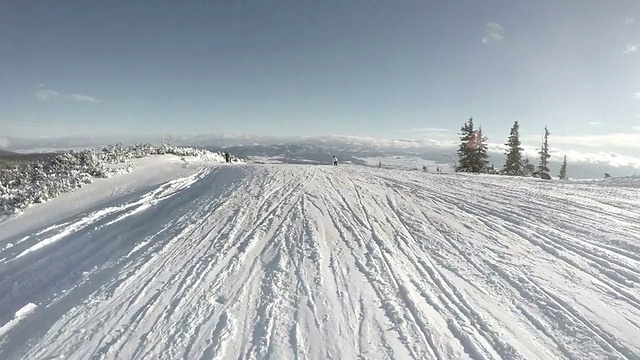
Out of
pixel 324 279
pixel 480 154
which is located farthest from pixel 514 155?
pixel 324 279

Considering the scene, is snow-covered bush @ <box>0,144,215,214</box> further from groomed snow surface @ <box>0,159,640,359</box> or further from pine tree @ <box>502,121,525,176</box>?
pine tree @ <box>502,121,525,176</box>

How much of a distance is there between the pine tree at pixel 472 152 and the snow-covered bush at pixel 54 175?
33528 mm

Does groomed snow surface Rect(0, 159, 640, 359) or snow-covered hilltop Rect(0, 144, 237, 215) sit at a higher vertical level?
snow-covered hilltop Rect(0, 144, 237, 215)

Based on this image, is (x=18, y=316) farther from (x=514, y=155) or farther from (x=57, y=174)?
(x=514, y=155)

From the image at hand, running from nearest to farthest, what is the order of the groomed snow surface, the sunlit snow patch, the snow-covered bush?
the groomed snow surface < the sunlit snow patch < the snow-covered bush

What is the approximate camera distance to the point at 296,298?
501 centimetres

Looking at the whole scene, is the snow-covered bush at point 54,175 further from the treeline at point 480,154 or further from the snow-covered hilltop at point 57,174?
the treeline at point 480,154

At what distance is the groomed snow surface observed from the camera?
13.5 feet

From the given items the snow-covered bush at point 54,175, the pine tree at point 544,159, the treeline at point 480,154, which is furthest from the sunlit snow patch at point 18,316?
the pine tree at point 544,159

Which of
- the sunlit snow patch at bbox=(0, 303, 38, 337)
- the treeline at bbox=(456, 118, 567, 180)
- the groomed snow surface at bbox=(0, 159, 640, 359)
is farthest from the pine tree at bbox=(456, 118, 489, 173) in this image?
the sunlit snow patch at bbox=(0, 303, 38, 337)

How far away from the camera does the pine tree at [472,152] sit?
37781 millimetres

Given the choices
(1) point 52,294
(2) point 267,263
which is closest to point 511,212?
(2) point 267,263

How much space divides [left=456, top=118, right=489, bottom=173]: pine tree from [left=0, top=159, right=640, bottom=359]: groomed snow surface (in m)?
28.3

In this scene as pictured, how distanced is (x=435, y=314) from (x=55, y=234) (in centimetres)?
958
